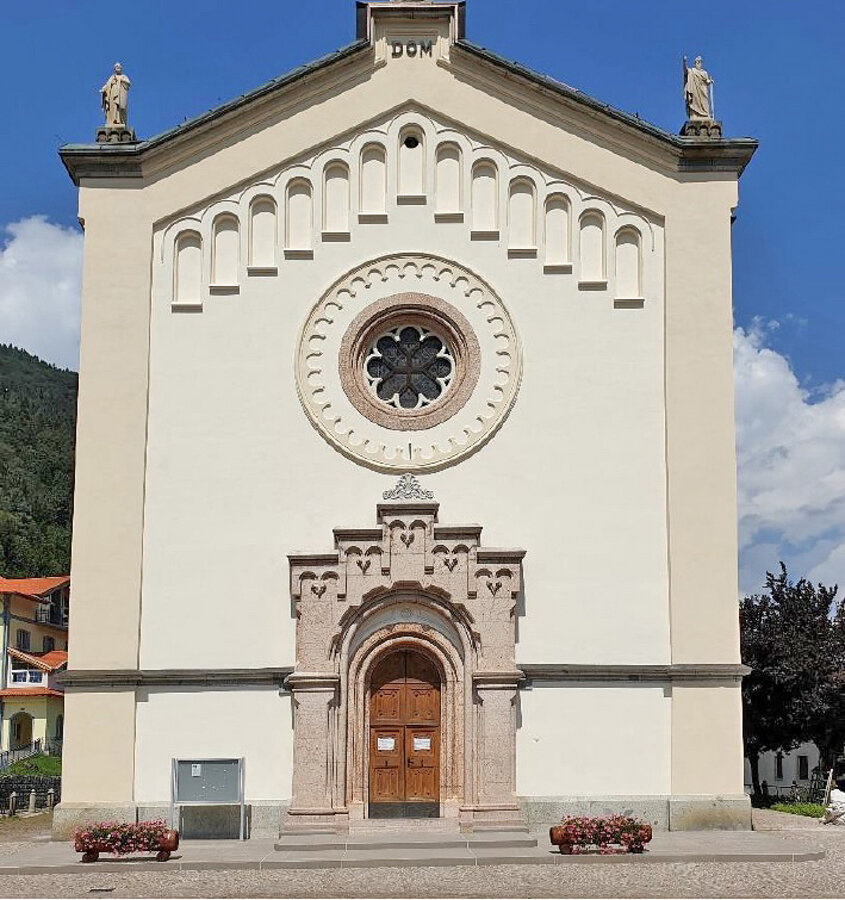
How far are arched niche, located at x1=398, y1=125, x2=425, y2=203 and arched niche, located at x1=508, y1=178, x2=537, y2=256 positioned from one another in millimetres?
1692

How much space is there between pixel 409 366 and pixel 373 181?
139 inches

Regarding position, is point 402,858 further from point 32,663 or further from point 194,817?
point 32,663

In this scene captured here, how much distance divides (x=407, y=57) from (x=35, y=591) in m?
55.1

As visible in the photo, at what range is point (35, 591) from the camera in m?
74.1

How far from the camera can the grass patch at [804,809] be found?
92.8ft

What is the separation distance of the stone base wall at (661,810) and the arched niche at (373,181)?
10976 mm

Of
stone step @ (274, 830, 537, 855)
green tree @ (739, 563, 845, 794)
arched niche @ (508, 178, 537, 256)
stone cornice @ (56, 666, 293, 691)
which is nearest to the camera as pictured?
stone step @ (274, 830, 537, 855)

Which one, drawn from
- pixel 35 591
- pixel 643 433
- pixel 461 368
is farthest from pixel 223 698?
pixel 35 591

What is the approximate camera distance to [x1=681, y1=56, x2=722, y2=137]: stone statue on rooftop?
25094mm

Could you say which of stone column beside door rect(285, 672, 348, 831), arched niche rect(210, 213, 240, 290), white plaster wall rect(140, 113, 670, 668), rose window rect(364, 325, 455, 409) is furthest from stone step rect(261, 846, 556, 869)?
arched niche rect(210, 213, 240, 290)

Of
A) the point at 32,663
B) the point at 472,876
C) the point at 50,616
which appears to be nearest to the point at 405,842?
the point at 472,876

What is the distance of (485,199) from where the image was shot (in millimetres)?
25078

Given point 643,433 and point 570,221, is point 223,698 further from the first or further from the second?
point 570,221

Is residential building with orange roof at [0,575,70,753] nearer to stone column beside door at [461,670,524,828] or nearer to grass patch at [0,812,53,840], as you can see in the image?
grass patch at [0,812,53,840]
